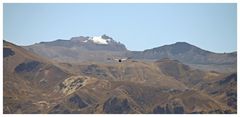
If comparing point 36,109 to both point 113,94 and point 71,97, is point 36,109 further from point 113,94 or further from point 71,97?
point 113,94

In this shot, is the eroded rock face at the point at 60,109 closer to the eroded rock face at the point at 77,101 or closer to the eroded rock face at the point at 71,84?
the eroded rock face at the point at 77,101

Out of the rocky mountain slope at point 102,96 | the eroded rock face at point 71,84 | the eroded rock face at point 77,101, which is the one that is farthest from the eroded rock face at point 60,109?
the eroded rock face at point 71,84

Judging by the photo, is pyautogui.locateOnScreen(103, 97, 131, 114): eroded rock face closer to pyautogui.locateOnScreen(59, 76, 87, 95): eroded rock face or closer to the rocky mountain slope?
the rocky mountain slope

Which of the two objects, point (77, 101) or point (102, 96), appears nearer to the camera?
point (77, 101)

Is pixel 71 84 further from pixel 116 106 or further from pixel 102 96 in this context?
pixel 116 106

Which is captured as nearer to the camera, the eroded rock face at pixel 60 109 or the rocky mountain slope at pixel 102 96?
the eroded rock face at pixel 60 109

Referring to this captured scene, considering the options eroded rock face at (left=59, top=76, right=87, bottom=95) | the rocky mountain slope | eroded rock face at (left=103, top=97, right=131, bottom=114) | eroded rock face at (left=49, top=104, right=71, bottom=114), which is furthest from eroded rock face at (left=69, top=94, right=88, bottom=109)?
eroded rock face at (left=103, top=97, right=131, bottom=114)

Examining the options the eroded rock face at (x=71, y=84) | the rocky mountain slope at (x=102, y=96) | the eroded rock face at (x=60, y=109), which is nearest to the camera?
the eroded rock face at (x=60, y=109)

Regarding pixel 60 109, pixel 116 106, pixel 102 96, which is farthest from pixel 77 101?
pixel 116 106
